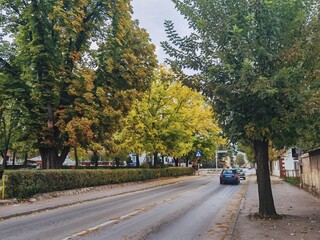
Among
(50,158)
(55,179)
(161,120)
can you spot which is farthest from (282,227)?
(161,120)

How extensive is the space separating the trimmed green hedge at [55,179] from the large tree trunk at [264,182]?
10.9 m

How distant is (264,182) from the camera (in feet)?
35.9

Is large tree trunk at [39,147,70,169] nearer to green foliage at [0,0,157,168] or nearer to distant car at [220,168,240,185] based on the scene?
green foliage at [0,0,157,168]

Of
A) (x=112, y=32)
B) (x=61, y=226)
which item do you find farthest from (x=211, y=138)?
(x=61, y=226)

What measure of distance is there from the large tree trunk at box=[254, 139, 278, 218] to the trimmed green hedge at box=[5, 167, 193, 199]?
427 inches

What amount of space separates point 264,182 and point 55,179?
1185cm

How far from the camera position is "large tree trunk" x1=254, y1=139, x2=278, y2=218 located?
10.7 m

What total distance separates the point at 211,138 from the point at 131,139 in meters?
18.5

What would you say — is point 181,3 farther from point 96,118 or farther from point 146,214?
point 96,118

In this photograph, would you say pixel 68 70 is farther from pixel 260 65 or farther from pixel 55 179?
pixel 260 65

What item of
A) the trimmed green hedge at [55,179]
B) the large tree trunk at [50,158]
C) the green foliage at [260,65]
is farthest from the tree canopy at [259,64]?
the large tree trunk at [50,158]

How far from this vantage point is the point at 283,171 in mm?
38688

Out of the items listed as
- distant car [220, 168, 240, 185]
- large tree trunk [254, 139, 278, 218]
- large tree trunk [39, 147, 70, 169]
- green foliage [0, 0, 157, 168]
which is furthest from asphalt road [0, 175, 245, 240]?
distant car [220, 168, 240, 185]

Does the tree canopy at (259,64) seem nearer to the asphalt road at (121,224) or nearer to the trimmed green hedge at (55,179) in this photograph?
the asphalt road at (121,224)
